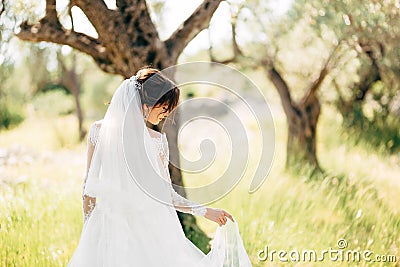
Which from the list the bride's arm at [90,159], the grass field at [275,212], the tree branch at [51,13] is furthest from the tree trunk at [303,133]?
the bride's arm at [90,159]

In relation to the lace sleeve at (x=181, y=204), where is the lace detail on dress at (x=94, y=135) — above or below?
above

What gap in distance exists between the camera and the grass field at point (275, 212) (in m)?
5.12

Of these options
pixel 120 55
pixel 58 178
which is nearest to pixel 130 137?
pixel 120 55

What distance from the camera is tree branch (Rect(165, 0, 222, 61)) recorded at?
5395mm

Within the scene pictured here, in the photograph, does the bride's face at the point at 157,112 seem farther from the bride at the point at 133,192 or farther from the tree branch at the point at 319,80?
the tree branch at the point at 319,80

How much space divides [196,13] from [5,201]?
249 centimetres

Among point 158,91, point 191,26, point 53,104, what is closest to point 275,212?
point 191,26

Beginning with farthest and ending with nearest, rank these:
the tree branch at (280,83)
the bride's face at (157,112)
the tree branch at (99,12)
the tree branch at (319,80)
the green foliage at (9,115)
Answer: the green foliage at (9,115) < the tree branch at (280,83) < the tree branch at (319,80) < the tree branch at (99,12) < the bride's face at (157,112)

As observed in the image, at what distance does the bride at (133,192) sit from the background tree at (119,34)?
156cm

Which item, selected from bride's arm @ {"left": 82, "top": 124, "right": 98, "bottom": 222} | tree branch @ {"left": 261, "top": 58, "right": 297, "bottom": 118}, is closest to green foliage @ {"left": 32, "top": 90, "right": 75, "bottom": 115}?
tree branch @ {"left": 261, "top": 58, "right": 297, "bottom": 118}

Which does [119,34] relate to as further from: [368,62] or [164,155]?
[368,62]

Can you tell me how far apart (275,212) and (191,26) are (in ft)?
7.45

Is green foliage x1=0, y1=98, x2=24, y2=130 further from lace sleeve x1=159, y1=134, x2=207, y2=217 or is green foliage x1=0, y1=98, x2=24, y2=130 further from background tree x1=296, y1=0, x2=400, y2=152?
lace sleeve x1=159, y1=134, x2=207, y2=217

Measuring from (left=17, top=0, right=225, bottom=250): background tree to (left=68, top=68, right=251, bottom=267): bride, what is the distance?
1.56 meters
